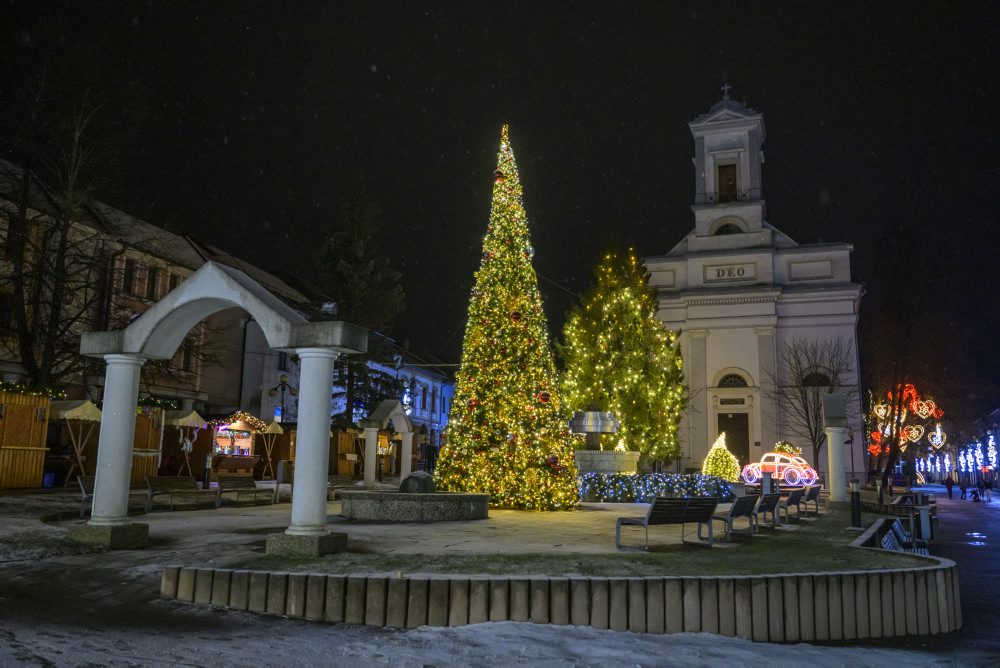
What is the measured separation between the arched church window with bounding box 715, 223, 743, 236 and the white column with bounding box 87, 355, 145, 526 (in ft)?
127

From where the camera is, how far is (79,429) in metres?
22.3

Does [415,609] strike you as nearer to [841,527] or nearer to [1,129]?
[841,527]

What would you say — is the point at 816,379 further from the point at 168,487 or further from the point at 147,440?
the point at 168,487

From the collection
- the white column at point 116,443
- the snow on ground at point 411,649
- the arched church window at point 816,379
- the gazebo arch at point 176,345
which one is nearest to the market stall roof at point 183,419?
the gazebo arch at point 176,345

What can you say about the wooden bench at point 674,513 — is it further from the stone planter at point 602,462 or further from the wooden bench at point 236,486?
the stone planter at point 602,462

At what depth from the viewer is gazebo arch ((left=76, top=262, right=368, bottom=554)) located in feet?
30.0

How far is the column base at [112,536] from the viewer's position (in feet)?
32.2

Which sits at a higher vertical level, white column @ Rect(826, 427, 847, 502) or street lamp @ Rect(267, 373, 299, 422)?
street lamp @ Rect(267, 373, 299, 422)

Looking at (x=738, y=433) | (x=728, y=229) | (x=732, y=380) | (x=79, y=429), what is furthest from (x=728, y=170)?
(x=79, y=429)

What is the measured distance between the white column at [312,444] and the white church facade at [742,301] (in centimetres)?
3412

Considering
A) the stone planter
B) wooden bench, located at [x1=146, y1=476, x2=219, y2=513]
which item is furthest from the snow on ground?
the stone planter

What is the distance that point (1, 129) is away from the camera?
66.2 feet

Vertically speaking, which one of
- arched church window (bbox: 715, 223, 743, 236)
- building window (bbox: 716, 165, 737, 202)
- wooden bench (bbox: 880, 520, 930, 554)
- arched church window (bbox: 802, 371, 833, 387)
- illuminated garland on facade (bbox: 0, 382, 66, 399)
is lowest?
wooden bench (bbox: 880, 520, 930, 554)

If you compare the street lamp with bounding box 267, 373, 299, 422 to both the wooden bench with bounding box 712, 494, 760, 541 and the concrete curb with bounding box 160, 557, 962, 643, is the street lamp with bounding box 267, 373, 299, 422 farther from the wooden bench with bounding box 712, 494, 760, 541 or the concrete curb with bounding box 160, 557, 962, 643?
the concrete curb with bounding box 160, 557, 962, 643
